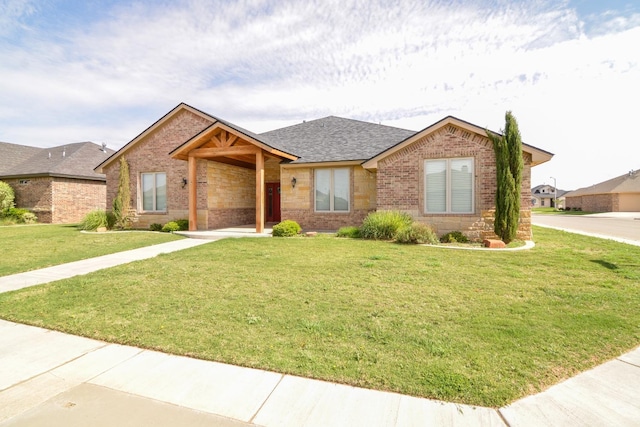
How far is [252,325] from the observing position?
Answer: 4242mm

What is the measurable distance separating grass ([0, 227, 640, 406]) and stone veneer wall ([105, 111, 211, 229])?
32.2 feet

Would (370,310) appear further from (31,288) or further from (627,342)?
(31,288)

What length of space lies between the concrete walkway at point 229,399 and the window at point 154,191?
1531 cm

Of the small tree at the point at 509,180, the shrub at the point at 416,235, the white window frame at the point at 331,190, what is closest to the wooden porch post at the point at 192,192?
the white window frame at the point at 331,190

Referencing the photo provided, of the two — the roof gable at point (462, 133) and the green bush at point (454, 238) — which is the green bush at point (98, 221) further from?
the green bush at point (454, 238)

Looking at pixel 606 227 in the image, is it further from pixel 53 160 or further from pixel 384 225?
pixel 53 160

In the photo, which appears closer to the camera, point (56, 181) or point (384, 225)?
point (384, 225)

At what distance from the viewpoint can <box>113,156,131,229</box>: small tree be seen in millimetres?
16875

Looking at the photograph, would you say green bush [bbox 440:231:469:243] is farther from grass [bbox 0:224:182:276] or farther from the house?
grass [bbox 0:224:182:276]

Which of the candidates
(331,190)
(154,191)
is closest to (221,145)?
(331,190)

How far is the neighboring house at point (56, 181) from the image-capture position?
22484 mm

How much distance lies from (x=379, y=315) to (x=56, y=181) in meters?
27.6

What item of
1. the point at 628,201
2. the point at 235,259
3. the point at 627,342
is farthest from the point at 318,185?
the point at 628,201

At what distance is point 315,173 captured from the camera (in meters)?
15.5
